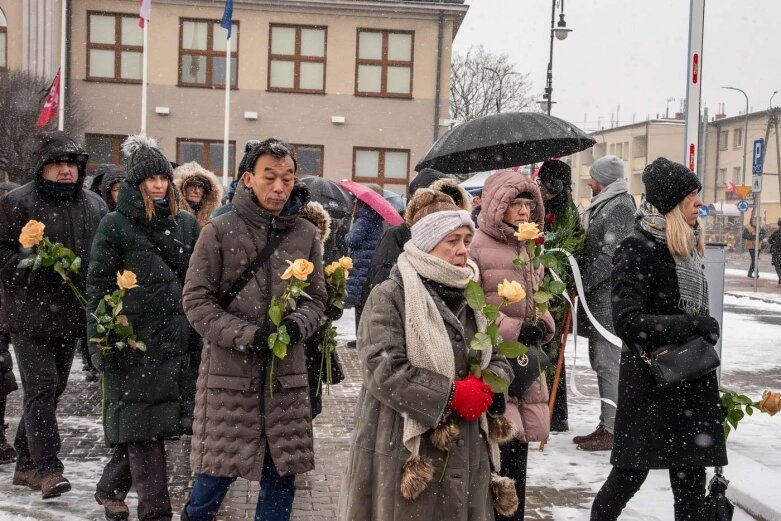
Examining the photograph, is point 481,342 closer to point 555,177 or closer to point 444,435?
point 444,435

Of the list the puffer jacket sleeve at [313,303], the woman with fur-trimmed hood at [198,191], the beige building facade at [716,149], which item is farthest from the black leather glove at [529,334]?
the beige building facade at [716,149]

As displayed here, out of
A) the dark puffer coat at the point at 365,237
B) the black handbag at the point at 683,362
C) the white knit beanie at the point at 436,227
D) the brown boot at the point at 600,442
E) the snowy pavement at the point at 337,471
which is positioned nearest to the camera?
the white knit beanie at the point at 436,227

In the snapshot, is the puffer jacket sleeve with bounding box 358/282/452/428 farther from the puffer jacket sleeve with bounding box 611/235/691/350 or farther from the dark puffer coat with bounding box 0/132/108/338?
the dark puffer coat with bounding box 0/132/108/338

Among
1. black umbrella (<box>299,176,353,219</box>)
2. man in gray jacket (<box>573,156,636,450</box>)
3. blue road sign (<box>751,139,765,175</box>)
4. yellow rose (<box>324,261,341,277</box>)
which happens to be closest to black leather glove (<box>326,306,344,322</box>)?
yellow rose (<box>324,261,341,277</box>)

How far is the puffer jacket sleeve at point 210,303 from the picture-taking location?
4074 millimetres

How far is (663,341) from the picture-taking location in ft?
14.0

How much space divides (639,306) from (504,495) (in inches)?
46.6

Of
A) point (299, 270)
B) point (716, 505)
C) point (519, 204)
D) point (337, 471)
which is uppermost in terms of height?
point (519, 204)

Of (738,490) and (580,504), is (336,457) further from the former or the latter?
(738,490)

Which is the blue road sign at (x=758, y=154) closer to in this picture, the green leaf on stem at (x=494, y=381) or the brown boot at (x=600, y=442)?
the brown boot at (x=600, y=442)

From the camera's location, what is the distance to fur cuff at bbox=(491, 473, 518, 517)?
3627 millimetres

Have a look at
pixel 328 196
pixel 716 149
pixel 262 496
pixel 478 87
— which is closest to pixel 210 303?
pixel 262 496

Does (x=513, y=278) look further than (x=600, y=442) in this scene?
No

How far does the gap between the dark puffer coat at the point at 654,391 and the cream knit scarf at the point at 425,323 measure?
3.10ft
